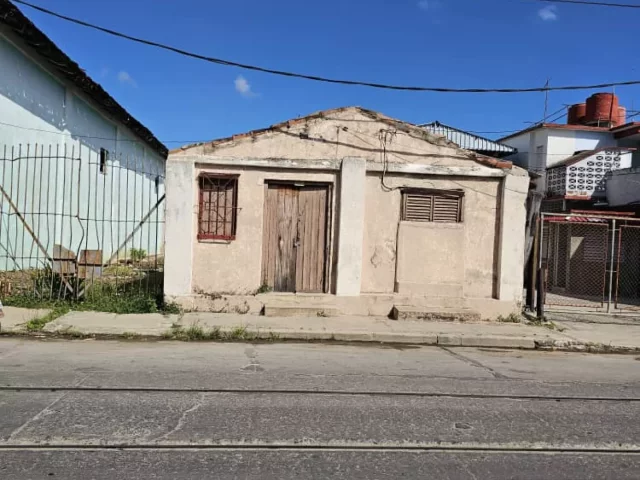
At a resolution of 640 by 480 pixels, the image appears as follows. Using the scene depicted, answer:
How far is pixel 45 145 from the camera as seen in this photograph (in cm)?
1359

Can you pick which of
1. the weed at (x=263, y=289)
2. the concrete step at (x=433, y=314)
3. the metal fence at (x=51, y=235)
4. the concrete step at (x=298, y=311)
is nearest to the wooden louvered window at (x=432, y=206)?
the concrete step at (x=433, y=314)

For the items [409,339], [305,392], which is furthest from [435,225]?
[305,392]

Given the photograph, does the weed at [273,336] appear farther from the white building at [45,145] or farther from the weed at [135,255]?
the weed at [135,255]

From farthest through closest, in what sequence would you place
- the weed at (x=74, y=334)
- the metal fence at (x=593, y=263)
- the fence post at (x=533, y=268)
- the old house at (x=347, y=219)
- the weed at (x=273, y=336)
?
the metal fence at (x=593, y=263) < the fence post at (x=533, y=268) < the old house at (x=347, y=219) < the weed at (x=273, y=336) < the weed at (x=74, y=334)

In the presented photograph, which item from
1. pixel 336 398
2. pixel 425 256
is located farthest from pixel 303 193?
pixel 336 398

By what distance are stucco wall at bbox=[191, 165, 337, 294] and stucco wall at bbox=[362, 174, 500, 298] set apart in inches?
87.9

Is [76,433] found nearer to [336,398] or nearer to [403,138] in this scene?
[336,398]

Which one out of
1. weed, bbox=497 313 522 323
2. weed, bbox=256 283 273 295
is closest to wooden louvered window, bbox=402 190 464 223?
weed, bbox=497 313 522 323

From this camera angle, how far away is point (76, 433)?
421 centimetres

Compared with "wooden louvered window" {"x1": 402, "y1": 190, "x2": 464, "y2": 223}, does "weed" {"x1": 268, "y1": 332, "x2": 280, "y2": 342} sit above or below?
below

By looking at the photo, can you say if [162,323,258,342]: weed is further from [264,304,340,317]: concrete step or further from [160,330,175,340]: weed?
[264,304,340,317]: concrete step

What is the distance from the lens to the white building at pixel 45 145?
1162cm

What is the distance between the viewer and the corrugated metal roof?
27750 mm

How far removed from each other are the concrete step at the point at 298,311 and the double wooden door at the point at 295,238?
22.6 inches
